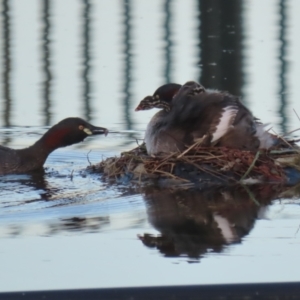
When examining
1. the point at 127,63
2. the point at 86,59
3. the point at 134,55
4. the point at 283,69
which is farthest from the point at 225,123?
the point at 134,55

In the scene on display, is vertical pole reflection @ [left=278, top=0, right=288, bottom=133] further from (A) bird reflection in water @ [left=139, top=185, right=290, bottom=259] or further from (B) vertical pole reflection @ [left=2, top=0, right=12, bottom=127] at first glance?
(B) vertical pole reflection @ [left=2, top=0, right=12, bottom=127]

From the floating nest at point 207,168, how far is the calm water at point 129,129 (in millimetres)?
217

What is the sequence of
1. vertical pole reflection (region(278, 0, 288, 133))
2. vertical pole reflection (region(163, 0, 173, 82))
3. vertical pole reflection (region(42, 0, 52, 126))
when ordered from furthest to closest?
vertical pole reflection (region(163, 0, 173, 82)) < vertical pole reflection (region(42, 0, 52, 126)) < vertical pole reflection (region(278, 0, 288, 133))

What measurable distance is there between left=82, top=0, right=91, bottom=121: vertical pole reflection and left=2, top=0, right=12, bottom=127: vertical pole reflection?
29.8 inches

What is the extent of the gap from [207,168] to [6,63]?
6087 mm

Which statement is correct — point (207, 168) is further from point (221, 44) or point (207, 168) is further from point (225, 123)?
point (221, 44)

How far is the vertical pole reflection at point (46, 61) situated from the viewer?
10852 mm

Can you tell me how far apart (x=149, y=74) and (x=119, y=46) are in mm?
2247

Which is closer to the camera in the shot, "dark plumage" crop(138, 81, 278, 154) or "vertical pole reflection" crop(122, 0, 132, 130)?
"dark plumage" crop(138, 81, 278, 154)

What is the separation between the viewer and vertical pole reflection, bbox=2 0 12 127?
10.7 meters

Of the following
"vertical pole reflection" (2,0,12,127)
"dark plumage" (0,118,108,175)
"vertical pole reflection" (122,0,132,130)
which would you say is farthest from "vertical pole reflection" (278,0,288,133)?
"vertical pole reflection" (2,0,12,127)

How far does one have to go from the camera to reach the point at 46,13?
17938mm

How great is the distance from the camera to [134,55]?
14250 millimetres

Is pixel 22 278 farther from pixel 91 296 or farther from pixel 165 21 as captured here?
pixel 165 21
